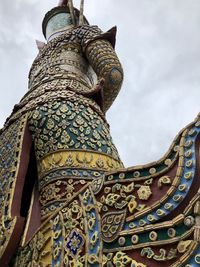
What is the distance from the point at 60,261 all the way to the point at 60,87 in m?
1.60

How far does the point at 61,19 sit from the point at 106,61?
123cm

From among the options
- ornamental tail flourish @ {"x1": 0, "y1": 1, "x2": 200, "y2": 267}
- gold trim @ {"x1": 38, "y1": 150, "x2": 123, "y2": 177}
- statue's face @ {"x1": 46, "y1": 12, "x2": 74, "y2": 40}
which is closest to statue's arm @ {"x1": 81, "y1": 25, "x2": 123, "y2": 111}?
ornamental tail flourish @ {"x1": 0, "y1": 1, "x2": 200, "y2": 267}

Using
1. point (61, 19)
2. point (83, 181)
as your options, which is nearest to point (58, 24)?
point (61, 19)

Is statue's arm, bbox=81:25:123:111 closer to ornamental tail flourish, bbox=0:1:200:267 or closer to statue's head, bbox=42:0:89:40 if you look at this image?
ornamental tail flourish, bbox=0:1:200:267

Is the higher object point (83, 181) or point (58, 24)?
point (58, 24)

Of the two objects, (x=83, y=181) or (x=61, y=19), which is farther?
(x=61, y=19)

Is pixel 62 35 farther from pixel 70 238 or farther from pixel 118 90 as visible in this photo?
pixel 70 238

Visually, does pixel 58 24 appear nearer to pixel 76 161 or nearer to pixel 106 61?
pixel 106 61

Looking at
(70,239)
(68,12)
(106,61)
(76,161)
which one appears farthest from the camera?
(68,12)

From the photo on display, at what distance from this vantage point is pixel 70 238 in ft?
6.45

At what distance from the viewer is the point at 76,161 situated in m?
2.72

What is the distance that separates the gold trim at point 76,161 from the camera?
2.71 meters

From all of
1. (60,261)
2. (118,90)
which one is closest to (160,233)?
(60,261)

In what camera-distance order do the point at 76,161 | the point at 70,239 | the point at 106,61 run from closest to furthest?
the point at 70,239 → the point at 76,161 → the point at 106,61
